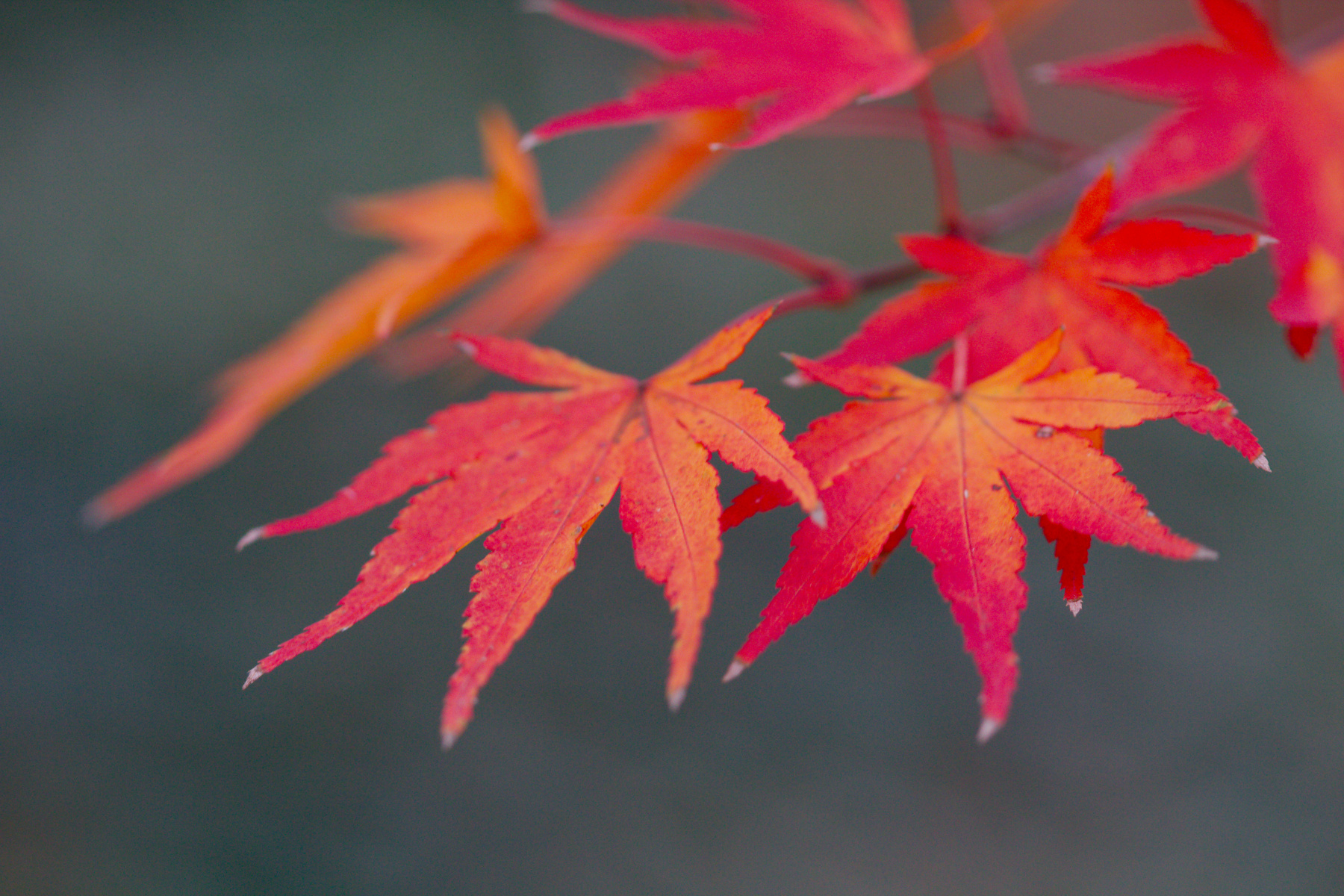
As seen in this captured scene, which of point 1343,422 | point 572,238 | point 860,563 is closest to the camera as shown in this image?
point 860,563

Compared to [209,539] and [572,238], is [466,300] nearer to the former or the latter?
[209,539]

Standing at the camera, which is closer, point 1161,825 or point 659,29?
point 659,29

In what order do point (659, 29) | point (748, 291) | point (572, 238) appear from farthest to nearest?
point (748, 291)
point (572, 238)
point (659, 29)

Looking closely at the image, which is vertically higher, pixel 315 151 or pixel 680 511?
pixel 315 151

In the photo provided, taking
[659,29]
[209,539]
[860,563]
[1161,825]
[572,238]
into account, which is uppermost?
[659,29]

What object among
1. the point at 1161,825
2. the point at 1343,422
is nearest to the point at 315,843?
the point at 1161,825

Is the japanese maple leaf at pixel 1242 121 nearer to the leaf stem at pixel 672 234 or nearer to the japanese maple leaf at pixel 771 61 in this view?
the japanese maple leaf at pixel 771 61
